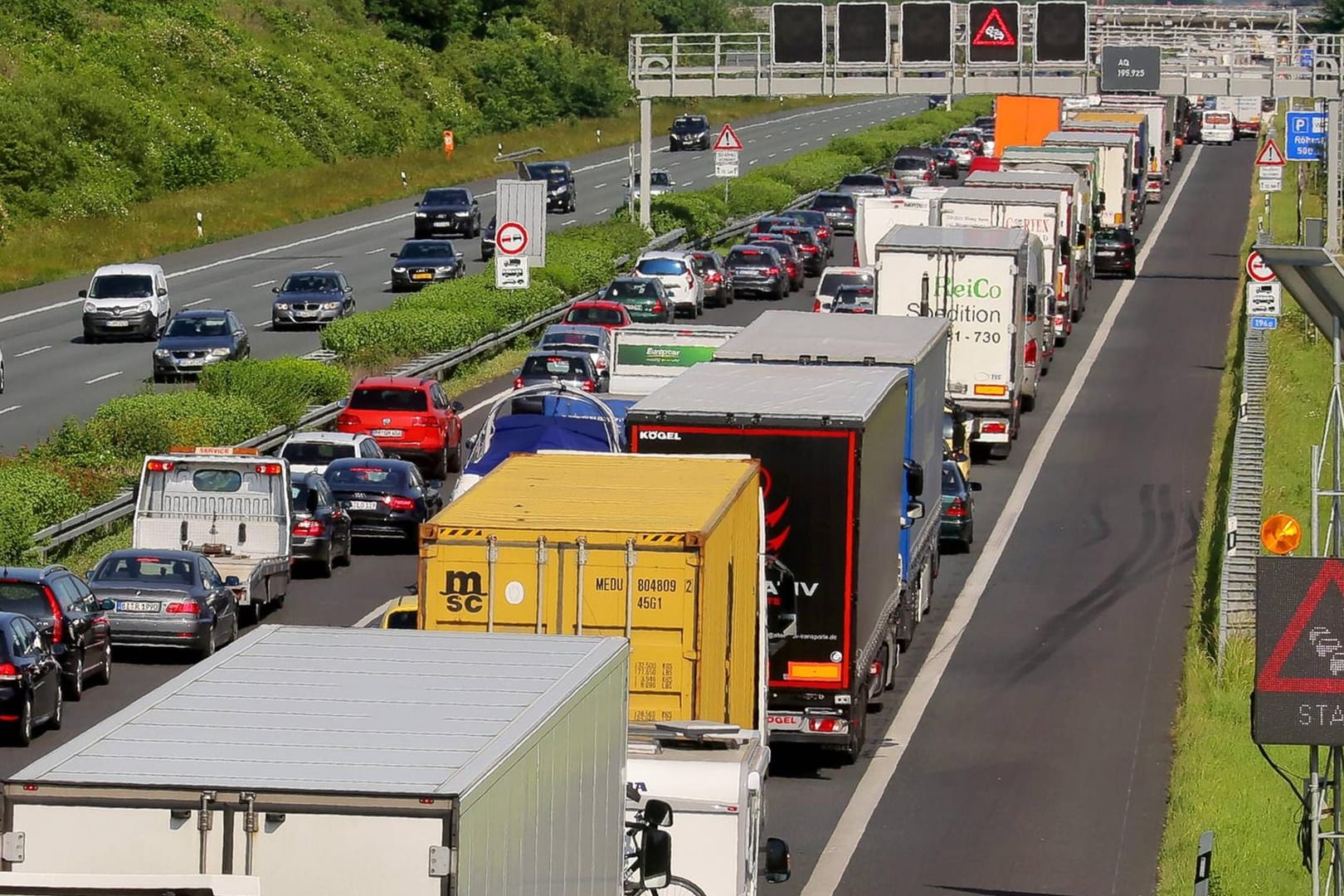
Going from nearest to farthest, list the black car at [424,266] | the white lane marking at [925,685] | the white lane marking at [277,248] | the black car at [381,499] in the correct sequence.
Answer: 1. the white lane marking at [925,685]
2. the black car at [381,499]
3. the white lane marking at [277,248]
4. the black car at [424,266]

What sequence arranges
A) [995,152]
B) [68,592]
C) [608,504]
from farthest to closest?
[995,152] < [68,592] < [608,504]

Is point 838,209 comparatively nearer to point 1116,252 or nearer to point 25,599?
point 1116,252

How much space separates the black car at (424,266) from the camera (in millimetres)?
62312

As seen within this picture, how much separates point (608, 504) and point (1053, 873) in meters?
5.48

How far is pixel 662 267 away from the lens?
59.8 m

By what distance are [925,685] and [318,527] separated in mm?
8912

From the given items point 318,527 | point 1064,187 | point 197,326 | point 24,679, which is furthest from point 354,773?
point 1064,187

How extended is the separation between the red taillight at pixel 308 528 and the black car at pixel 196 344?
54.5 feet

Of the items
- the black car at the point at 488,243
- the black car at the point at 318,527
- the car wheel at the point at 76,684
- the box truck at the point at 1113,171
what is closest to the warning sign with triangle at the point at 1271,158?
the box truck at the point at 1113,171

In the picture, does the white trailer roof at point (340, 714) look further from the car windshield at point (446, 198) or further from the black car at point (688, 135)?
the black car at point (688, 135)

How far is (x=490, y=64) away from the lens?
119 metres

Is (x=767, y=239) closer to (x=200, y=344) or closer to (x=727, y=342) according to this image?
(x=200, y=344)

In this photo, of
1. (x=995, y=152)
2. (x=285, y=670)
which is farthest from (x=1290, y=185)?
(x=285, y=670)

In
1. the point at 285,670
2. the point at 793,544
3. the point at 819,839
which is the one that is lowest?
the point at 819,839
